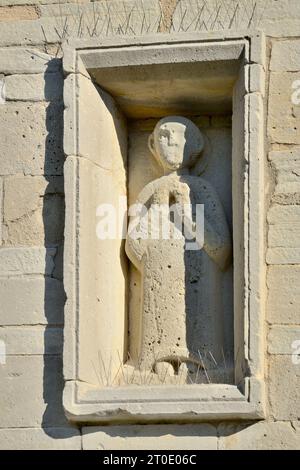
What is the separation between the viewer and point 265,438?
8047 mm

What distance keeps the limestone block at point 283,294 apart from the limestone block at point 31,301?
35.7 inches

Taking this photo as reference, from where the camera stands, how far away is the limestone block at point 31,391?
8.25 m

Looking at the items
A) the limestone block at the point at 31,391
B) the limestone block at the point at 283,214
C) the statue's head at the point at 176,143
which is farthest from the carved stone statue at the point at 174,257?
the limestone block at the point at 31,391

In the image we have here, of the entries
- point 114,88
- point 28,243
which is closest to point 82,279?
point 28,243

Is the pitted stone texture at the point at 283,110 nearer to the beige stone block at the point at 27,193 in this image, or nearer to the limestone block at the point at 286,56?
the limestone block at the point at 286,56

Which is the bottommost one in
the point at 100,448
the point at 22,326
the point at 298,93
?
the point at 100,448

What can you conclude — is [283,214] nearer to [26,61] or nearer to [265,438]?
[265,438]

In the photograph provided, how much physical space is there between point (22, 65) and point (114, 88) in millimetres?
426

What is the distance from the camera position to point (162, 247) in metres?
8.54

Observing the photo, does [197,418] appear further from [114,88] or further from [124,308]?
[114,88]

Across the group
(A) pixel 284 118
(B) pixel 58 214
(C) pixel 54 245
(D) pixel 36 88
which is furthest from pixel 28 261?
(A) pixel 284 118

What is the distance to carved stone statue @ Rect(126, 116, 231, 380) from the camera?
8.45 m

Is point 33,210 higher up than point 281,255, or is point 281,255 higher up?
point 33,210

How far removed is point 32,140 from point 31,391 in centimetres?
113
